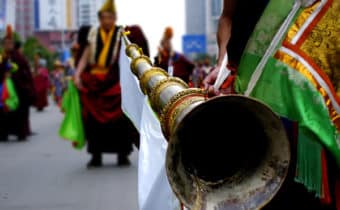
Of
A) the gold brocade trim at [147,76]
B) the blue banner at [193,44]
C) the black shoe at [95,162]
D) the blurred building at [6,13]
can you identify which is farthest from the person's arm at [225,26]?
the blue banner at [193,44]

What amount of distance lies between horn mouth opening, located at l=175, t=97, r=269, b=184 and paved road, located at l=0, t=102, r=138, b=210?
354cm

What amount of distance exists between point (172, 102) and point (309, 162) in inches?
20.0

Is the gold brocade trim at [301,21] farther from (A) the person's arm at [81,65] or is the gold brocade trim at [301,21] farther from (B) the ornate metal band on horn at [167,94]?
(A) the person's arm at [81,65]

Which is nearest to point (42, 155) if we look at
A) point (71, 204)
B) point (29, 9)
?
point (71, 204)

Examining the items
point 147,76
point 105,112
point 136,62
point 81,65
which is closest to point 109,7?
point 81,65

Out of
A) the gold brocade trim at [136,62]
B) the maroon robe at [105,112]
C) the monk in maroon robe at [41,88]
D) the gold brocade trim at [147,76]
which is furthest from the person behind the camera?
the monk in maroon robe at [41,88]

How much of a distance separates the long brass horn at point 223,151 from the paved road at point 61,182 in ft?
11.6

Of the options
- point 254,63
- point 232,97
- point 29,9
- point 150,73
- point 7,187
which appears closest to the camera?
point 232,97

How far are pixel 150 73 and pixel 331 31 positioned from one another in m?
1.10

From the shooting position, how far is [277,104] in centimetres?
311

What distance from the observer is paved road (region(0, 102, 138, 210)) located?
6895mm

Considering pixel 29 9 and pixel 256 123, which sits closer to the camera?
pixel 256 123

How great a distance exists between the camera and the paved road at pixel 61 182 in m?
6.89

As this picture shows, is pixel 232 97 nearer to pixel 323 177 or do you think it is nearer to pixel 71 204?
pixel 323 177
